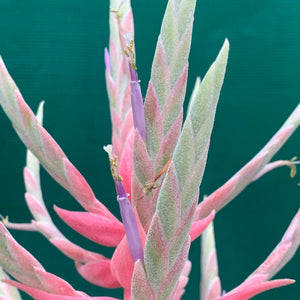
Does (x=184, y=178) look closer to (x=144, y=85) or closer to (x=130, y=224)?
(x=130, y=224)

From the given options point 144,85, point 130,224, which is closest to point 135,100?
point 130,224

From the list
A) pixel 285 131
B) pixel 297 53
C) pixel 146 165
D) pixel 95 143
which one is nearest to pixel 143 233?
pixel 146 165

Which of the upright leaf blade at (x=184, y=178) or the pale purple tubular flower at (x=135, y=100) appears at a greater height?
the pale purple tubular flower at (x=135, y=100)

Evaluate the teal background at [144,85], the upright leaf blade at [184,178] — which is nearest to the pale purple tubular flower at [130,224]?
the upright leaf blade at [184,178]

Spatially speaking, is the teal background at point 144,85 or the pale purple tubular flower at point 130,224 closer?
the pale purple tubular flower at point 130,224

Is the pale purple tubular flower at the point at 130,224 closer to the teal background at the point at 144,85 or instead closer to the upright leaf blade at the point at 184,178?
the upright leaf blade at the point at 184,178

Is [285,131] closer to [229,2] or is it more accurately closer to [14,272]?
[14,272]

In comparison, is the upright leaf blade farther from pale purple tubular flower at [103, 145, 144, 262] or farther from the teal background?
the teal background

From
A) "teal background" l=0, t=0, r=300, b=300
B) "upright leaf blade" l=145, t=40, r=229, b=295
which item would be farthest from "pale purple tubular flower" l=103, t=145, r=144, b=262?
"teal background" l=0, t=0, r=300, b=300
